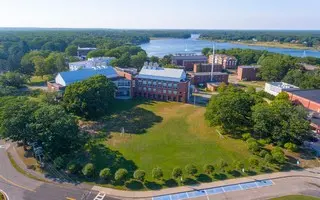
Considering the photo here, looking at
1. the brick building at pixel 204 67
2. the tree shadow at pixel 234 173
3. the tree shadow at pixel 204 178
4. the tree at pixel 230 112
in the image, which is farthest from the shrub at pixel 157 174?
the brick building at pixel 204 67

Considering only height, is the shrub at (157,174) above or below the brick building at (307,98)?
below

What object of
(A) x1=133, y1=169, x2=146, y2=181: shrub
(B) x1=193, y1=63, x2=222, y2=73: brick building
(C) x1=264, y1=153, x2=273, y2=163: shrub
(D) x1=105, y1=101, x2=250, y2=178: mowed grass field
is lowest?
(D) x1=105, y1=101, x2=250, y2=178: mowed grass field

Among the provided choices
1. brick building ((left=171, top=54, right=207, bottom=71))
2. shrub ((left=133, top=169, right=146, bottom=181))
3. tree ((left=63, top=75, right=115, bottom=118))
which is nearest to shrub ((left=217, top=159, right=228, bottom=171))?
shrub ((left=133, top=169, right=146, bottom=181))

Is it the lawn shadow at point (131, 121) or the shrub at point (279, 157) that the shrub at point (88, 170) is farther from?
the shrub at point (279, 157)

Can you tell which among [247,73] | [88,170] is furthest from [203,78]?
[88,170]

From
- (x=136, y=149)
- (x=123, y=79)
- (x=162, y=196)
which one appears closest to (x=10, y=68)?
(x=123, y=79)

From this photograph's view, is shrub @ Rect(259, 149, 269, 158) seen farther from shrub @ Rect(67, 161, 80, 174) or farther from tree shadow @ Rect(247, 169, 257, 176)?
shrub @ Rect(67, 161, 80, 174)

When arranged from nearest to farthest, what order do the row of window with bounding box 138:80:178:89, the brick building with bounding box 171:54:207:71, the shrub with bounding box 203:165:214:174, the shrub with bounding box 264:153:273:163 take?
the shrub with bounding box 203:165:214:174, the shrub with bounding box 264:153:273:163, the row of window with bounding box 138:80:178:89, the brick building with bounding box 171:54:207:71
